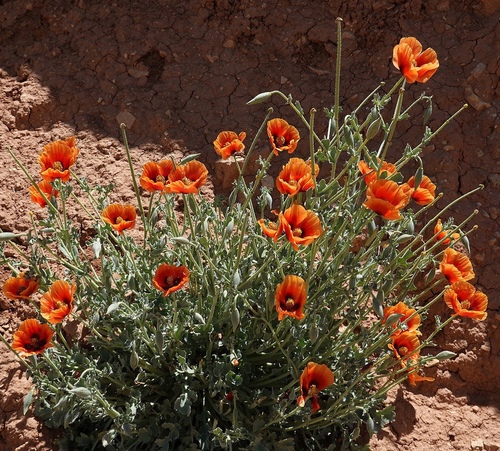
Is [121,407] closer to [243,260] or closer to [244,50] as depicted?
[243,260]

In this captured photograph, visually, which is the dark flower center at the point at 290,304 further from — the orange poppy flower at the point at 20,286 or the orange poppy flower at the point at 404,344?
the orange poppy flower at the point at 20,286

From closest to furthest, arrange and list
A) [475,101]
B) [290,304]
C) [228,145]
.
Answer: [290,304] → [228,145] → [475,101]

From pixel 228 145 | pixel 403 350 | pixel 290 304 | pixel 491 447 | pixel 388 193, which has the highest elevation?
pixel 388 193

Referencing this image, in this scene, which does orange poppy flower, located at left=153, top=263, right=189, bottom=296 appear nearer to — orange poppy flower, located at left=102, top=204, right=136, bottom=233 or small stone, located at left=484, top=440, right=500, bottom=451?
orange poppy flower, located at left=102, top=204, right=136, bottom=233

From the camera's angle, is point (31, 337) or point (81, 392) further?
point (31, 337)

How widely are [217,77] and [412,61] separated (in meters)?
1.82

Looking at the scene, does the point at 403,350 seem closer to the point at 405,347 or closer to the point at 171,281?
the point at 405,347

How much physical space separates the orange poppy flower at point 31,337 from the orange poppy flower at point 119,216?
0.40 m

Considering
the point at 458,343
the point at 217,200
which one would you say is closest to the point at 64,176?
the point at 217,200

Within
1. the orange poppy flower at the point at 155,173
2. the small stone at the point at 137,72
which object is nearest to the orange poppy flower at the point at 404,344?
the orange poppy flower at the point at 155,173

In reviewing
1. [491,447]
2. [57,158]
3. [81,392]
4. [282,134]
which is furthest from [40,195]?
[491,447]

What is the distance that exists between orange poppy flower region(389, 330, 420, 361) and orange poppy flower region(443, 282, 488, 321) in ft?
0.66

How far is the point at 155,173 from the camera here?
7.36 feet

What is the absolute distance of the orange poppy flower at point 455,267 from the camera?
2.17 metres
